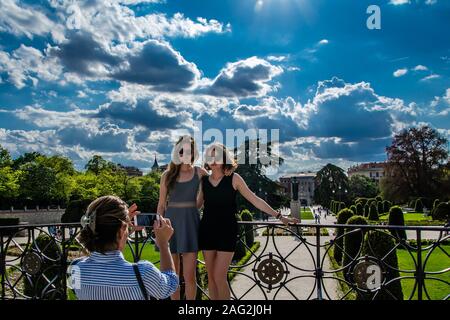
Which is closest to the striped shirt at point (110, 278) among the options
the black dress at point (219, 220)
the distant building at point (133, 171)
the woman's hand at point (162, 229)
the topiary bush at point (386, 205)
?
the woman's hand at point (162, 229)

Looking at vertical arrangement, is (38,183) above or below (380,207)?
above

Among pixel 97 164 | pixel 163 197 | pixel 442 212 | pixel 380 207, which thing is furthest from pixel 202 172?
pixel 97 164

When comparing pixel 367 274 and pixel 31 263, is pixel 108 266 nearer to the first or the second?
pixel 367 274

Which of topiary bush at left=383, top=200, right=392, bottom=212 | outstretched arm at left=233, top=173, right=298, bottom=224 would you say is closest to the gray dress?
outstretched arm at left=233, top=173, right=298, bottom=224

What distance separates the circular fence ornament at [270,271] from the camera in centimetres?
455

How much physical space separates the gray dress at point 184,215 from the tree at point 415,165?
164 ft

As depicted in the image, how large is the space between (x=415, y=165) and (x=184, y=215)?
51796 mm

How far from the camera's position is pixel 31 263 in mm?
5230

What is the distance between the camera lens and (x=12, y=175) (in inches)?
1870

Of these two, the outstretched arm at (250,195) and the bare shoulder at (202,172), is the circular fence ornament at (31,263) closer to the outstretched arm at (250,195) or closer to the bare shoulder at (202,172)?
the bare shoulder at (202,172)

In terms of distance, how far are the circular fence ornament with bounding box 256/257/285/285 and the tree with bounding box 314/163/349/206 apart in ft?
204
